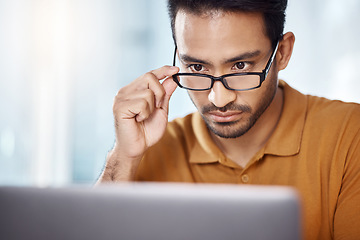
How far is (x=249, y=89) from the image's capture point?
4.62 ft

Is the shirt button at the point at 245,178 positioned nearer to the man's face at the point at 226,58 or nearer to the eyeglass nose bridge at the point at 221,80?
the man's face at the point at 226,58

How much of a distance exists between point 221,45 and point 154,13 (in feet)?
9.33

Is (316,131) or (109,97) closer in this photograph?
(316,131)

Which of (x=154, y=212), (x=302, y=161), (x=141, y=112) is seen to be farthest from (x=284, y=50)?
(x=154, y=212)

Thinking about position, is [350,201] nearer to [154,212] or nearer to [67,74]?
[154,212]

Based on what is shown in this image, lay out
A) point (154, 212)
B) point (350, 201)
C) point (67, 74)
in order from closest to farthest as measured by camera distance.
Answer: point (154, 212), point (350, 201), point (67, 74)

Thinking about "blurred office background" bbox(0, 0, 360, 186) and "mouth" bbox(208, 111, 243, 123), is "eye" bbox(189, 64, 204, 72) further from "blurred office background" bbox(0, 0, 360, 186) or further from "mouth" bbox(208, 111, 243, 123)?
"blurred office background" bbox(0, 0, 360, 186)

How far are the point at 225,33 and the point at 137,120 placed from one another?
1.36 ft

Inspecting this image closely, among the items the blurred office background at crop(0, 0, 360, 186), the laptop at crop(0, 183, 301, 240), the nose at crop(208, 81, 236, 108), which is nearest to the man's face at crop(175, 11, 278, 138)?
the nose at crop(208, 81, 236, 108)

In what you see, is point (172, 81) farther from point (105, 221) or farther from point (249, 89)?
point (105, 221)

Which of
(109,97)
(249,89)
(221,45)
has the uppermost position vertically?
(221,45)

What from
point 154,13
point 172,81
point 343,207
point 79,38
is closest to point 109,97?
point 79,38

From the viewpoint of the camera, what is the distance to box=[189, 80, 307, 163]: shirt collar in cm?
148

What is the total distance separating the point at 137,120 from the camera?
4.99 ft
